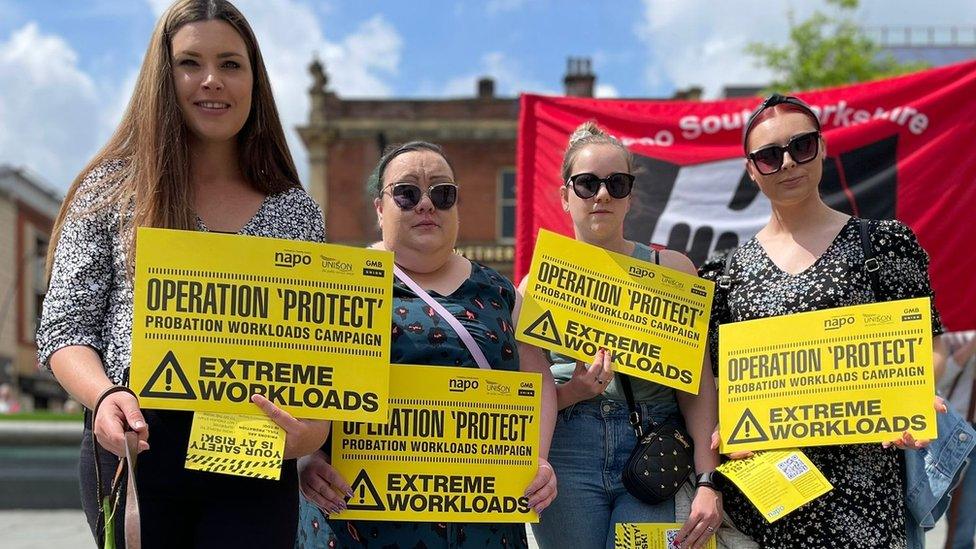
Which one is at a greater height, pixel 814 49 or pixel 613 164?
pixel 814 49

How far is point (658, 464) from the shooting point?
2.90 metres

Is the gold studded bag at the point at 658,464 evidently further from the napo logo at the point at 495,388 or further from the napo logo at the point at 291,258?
the napo logo at the point at 291,258

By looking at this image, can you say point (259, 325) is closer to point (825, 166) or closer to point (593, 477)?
point (593, 477)

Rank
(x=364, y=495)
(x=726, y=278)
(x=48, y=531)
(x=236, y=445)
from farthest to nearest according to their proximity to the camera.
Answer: (x=48, y=531) < (x=726, y=278) < (x=364, y=495) < (x=236, y=445)

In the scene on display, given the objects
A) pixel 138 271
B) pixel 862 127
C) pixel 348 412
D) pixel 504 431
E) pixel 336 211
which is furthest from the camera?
pixel 336 211

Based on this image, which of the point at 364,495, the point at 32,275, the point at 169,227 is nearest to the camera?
the point at 169,227

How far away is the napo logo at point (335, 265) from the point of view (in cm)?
242

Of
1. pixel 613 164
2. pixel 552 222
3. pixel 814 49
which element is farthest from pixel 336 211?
pixel 613 164

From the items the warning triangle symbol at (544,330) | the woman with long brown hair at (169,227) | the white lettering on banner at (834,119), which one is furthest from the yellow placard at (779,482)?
the white lettering on banner at (834,119)

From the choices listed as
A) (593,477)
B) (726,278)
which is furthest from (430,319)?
(726,278)

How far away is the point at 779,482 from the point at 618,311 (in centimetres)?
72

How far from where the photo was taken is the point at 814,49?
19.5m

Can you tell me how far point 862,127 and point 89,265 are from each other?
474cm

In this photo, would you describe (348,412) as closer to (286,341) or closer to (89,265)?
(286,341)
